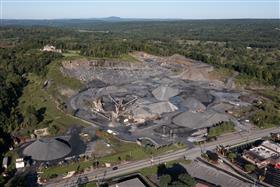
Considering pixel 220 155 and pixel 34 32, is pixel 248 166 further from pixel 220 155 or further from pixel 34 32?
pixel 34 32

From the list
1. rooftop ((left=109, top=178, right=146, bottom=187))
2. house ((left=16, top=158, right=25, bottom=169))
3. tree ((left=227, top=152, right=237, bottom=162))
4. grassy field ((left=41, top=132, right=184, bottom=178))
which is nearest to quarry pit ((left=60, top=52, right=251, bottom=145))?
grassy field ((left=41, top=132, right=184, bottom=178))

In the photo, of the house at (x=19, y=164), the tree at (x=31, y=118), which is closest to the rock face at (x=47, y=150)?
the house at (x=19, y=164)

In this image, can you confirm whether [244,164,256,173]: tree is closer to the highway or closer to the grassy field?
the highway

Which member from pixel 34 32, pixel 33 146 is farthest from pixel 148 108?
pixel 34 32

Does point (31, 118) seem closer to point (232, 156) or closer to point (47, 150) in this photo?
point (47, 150)

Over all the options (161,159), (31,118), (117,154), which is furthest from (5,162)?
(161,159)

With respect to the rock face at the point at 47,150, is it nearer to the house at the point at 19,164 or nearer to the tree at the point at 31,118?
the house at the point at 19,164
